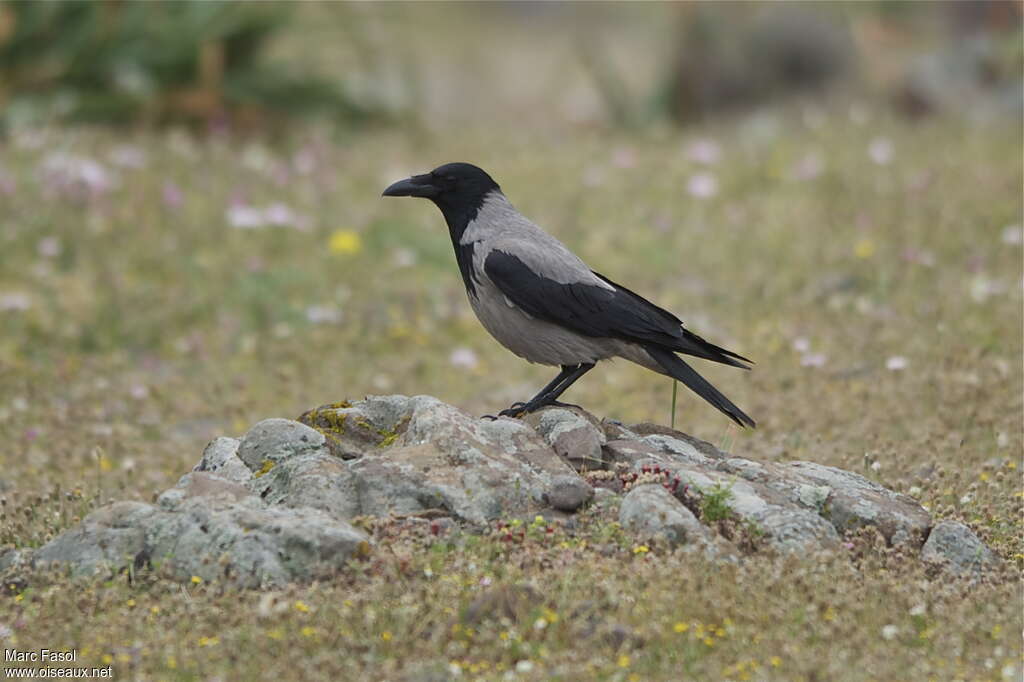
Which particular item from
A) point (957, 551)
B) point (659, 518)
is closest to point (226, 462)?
point (659, 518)

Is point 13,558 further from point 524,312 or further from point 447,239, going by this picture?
point 447,239

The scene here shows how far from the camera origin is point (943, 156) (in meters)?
12.6

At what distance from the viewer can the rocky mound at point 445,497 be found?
4730mm

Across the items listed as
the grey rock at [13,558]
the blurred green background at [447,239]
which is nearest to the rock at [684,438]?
the blurred green background at [447,239]

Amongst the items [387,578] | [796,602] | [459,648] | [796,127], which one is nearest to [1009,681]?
[796,602]

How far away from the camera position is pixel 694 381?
573 centimetres

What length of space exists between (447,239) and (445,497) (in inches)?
253

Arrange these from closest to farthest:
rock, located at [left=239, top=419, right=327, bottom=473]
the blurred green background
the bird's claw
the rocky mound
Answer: the rocky mound → rock, located at [left=239, top=419, right=327, bottom=473] → the bird's claw → the blurred green background

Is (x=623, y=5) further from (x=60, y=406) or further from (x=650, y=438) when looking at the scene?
(x=650, y=438)

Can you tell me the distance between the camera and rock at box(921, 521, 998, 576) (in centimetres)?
502

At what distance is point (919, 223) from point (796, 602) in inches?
283

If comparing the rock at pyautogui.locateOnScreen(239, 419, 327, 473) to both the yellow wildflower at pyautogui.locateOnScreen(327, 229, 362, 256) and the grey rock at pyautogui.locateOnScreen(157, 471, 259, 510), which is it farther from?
the yellow wildflower at pyautogui.locateOnScreen(327, 229, 362, 256)

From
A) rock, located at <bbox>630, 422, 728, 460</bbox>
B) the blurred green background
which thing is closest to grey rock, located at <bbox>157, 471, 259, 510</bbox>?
the blurred green background


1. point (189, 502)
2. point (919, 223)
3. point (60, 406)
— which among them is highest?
point (919, 223)
